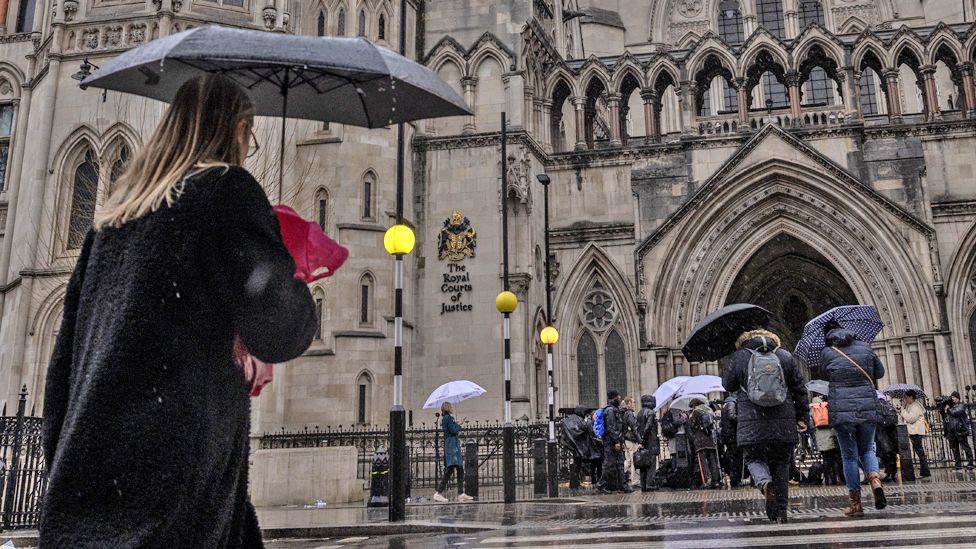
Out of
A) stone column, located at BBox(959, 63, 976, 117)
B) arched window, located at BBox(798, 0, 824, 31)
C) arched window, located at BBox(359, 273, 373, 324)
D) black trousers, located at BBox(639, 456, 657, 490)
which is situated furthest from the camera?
arched window, located at BBox(798, 0, 824, 31)

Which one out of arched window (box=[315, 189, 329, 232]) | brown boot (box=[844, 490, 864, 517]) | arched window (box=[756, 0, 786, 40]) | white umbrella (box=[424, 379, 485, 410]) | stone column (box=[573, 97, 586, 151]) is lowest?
brown boot (box=[844, 490, 864, 517])

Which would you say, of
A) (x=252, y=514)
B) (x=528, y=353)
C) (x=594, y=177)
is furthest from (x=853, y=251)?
(x=252, y=514)

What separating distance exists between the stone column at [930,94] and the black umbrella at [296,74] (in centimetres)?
2626

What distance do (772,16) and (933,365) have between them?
749 inches

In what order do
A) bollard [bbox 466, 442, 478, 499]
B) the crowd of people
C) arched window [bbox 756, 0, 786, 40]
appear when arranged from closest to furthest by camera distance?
1. the crowd of people
2. bollard [bbox 466, 442, 478, 499]
3. arched window [bbox 756, 0, 786, 40]

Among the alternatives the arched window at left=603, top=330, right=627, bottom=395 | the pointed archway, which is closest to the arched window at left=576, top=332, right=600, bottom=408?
the arched window at left=603, top=330, right=627, bottom=395

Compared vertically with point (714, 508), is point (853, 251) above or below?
above

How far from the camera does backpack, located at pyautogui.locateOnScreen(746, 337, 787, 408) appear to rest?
8.61 meters

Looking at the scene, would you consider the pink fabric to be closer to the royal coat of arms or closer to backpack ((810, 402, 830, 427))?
backpack ((810, 402, 830, 427))

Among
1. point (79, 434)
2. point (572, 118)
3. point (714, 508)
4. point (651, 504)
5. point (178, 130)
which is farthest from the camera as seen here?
point (572, 118)

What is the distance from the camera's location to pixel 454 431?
17281mm

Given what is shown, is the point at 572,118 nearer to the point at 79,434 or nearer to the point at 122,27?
the point at 122,27

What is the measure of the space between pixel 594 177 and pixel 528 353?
649cm

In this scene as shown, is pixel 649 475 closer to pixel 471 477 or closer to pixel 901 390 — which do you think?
pixel 471 477
